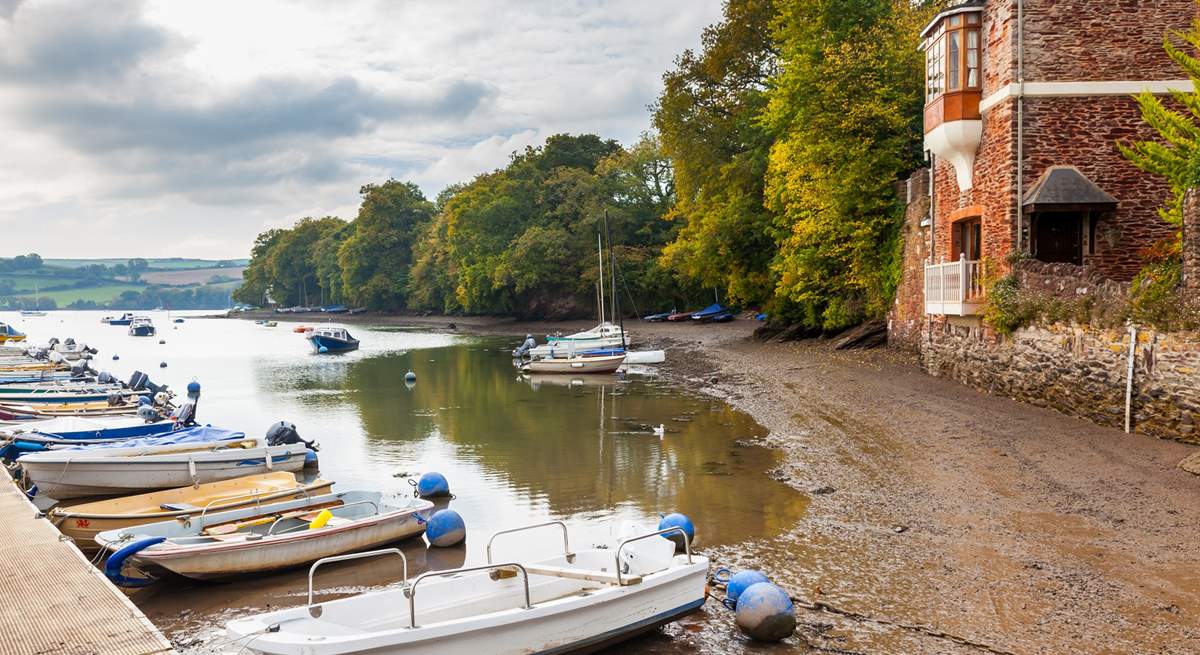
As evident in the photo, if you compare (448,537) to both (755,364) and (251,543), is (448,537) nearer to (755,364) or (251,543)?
(251,543)

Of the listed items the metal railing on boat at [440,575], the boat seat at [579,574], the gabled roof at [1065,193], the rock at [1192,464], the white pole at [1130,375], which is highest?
the gabled roof at [1065,193]

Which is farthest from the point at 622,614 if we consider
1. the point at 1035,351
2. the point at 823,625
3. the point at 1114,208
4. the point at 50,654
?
the point at 1114,208

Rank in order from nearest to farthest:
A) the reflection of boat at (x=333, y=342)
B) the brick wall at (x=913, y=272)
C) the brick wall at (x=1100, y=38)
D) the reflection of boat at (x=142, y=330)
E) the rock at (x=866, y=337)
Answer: the brick wall at (x=1100, y=38) < the brick wall at (x=913, y=272) < the rock at (x=866, y=337) < the reflection of boat at (x=333, y=342) < the reflection of boat at (x=142, y=330)

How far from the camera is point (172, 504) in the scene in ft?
43.3

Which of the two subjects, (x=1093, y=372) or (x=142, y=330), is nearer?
(x=1093, y=372)

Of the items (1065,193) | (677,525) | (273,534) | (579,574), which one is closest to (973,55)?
(1065,193)

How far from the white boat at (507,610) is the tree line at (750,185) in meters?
23.3

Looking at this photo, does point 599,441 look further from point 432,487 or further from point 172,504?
point 172,504

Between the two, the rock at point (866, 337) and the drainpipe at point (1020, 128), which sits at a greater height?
the drainpipe at point (1020, 128)

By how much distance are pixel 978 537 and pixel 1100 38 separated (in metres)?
13.4

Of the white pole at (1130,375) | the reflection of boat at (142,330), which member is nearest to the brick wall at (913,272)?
the white pole at (1130,375)

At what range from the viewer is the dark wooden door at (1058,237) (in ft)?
67.2

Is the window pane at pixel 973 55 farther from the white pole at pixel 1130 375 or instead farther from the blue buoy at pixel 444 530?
the blue buoy at pixel 444 530

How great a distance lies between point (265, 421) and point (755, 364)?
17.6 meters
